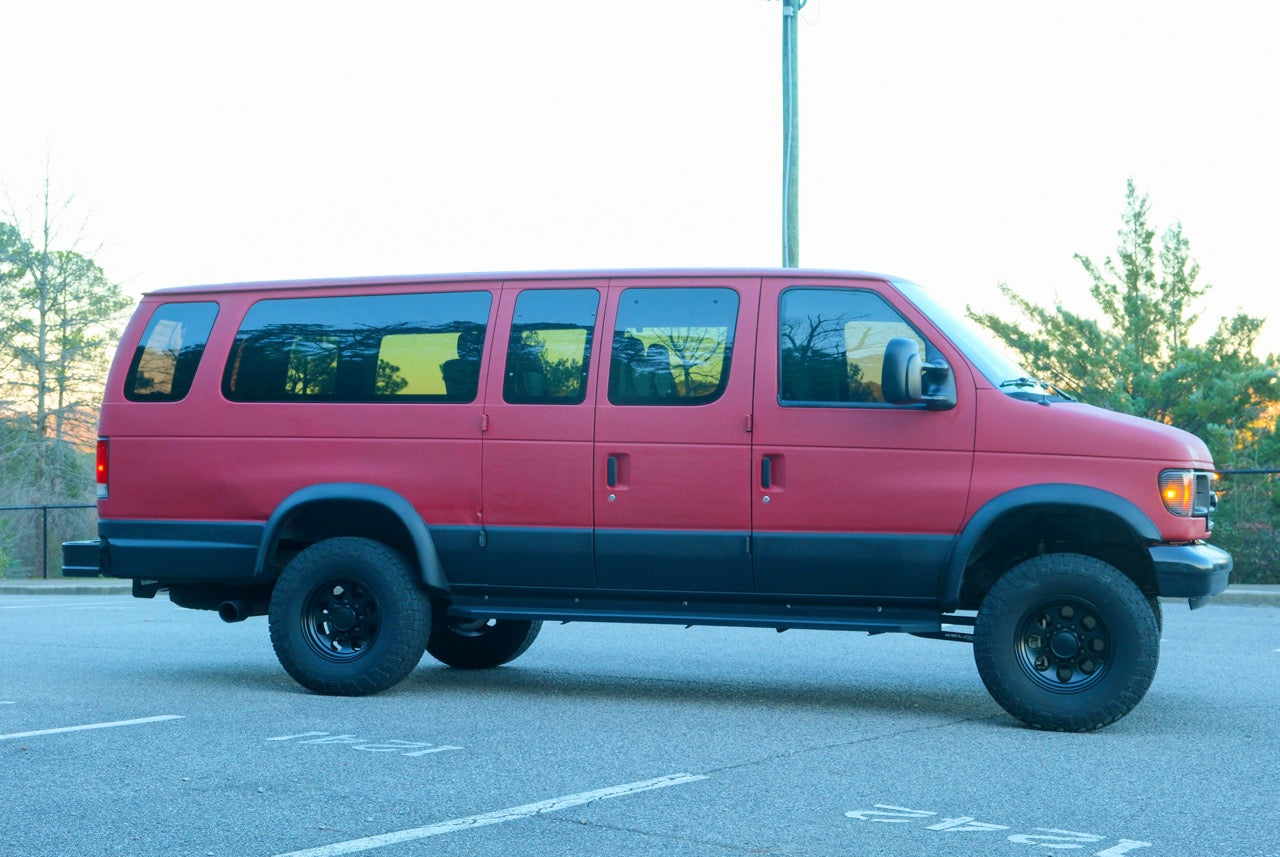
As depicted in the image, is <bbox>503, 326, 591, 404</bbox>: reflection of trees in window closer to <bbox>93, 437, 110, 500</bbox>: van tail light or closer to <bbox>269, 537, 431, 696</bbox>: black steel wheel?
<bbox>269, 537, 431, 696</bbox>: black steel wheel

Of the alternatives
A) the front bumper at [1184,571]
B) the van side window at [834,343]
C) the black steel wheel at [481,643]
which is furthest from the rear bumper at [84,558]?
the front bumper at [1184,571]

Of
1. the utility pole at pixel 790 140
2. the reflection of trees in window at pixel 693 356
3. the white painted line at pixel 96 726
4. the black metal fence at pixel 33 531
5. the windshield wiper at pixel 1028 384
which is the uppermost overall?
the utility pole at pixel 790 140

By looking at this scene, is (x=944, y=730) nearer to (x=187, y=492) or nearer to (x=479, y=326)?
(x=479, y=326)

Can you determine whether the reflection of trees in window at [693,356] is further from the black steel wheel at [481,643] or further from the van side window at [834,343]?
the black steel wheel at [481,643]

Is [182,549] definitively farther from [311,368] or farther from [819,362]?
[819,362]

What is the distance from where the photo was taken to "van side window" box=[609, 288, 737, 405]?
7.84 metres

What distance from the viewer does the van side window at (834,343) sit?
767 centimetres

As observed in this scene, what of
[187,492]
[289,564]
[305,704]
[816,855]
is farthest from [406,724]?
[816,855]

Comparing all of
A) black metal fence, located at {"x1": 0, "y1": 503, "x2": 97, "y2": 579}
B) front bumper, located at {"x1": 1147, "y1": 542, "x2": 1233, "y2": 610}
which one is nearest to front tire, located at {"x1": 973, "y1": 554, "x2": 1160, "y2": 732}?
front bumper, located at {"x1": 1147, "y1": 542, "x2": 1233, "y2": 610}

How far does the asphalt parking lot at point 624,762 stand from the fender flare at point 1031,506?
29.0 inches

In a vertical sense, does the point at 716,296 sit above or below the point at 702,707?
above

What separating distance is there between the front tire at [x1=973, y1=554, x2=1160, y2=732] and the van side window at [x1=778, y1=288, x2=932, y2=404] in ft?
4.03

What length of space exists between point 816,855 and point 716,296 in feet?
12.7

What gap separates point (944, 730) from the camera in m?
7.15
